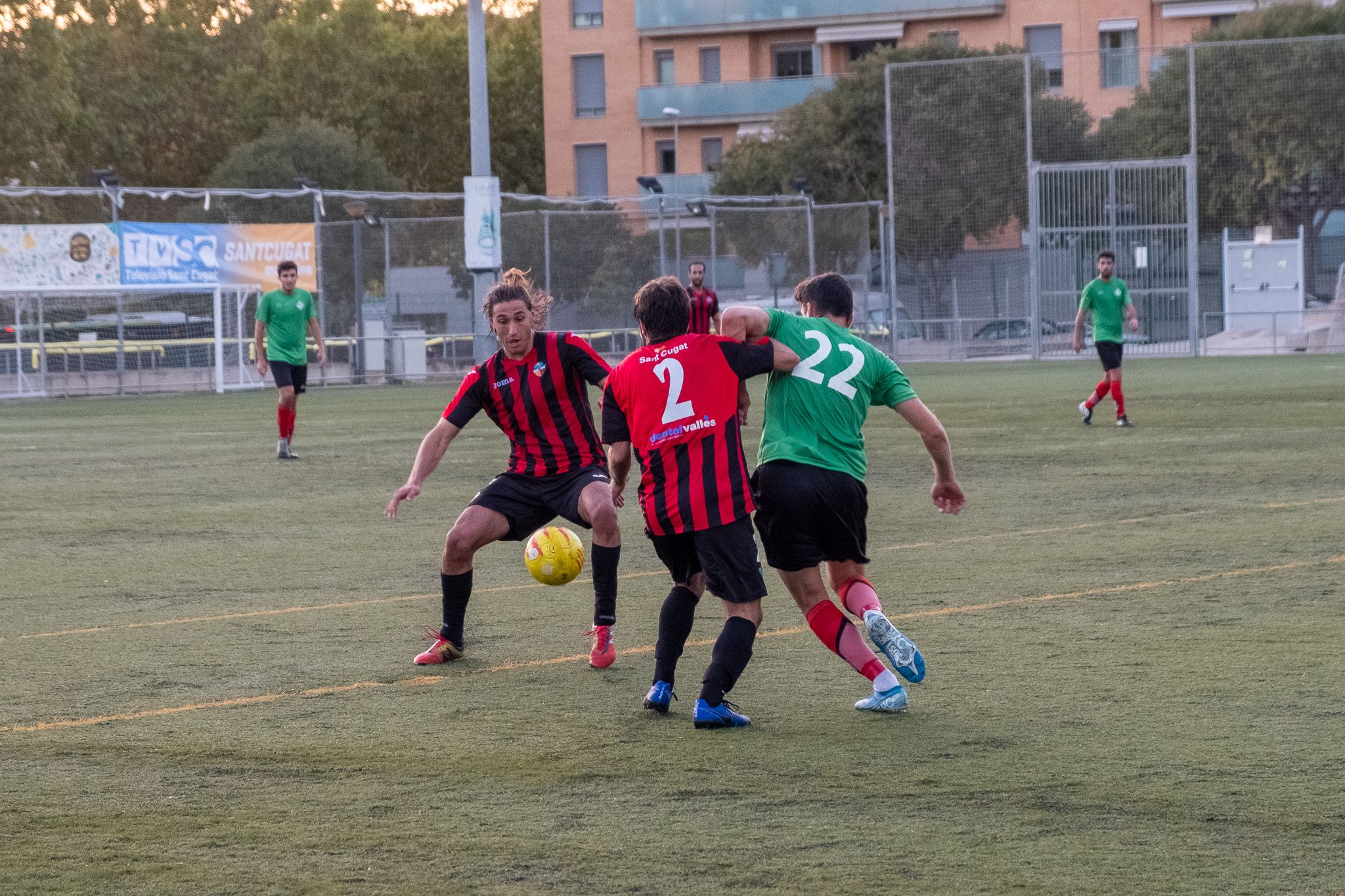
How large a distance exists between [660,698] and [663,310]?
1.28 m

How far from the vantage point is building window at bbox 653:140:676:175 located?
192ft

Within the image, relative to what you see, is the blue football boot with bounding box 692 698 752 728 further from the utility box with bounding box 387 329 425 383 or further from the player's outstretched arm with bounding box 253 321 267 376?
the utility box with bounding box 387 329 425 383

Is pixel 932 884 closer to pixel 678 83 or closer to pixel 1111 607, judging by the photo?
pixel 1111 607

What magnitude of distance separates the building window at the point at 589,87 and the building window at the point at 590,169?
36 cm

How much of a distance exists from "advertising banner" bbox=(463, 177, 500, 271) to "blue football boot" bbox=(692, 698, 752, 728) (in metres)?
19.8

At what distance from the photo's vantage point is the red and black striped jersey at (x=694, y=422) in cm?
553

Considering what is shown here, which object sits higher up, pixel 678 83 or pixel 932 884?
pixel 678 83

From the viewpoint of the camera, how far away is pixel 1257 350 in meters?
35.9

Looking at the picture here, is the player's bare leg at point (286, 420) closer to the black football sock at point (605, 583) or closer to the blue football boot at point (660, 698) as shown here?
the black football sock at point (605, 583)

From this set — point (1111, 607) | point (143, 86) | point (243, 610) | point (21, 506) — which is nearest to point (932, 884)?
point (1111, 607)

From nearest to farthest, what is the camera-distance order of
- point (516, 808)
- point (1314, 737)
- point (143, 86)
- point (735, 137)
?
1. point (516, 808)
2. point (1314, 737)
3. point (735, 137)
4. point (143, 86)

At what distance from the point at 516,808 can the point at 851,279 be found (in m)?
32.4

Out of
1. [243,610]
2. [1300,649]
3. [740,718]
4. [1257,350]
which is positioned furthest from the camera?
[1257,350]

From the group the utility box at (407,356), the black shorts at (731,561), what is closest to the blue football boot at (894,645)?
the black shorts at (731,561)
